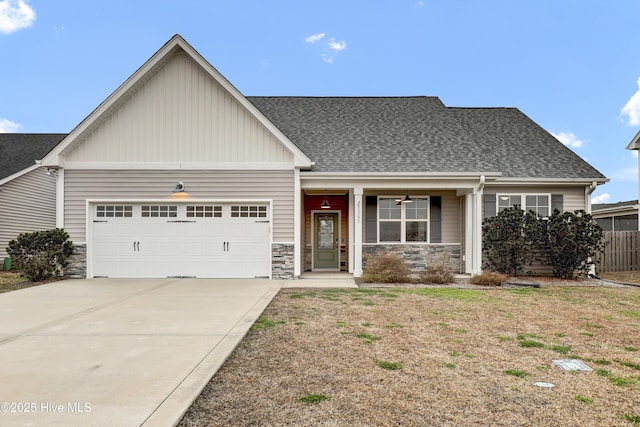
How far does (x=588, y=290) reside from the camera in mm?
9812

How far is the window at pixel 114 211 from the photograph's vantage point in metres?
11.7

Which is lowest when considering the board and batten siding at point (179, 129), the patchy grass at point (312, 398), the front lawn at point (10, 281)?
the front lawn at point (10, 281)

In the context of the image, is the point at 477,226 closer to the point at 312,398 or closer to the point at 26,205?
the point at 312,398

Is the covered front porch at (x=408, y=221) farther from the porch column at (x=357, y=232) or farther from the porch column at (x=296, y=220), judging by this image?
the porch column at (x=296, y=220)

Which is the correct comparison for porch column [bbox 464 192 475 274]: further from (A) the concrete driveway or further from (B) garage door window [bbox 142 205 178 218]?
(B) garage door window [bbox 142 205 178 218]

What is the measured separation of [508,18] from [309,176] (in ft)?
41.6

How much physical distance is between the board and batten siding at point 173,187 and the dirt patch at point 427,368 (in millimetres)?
4514

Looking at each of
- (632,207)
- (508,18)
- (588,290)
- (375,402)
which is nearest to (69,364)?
(375,402)

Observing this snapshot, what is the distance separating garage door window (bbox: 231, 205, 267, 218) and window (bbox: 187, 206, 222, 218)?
45 cm

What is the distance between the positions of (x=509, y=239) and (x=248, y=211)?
805cm

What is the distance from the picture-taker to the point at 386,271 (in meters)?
11.0

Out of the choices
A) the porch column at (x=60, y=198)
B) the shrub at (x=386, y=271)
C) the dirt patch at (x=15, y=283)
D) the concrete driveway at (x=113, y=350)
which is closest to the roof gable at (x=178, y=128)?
the porch column at (x=60, y=198)

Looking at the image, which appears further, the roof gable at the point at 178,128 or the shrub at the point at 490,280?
the roof gable at the point at 178,128

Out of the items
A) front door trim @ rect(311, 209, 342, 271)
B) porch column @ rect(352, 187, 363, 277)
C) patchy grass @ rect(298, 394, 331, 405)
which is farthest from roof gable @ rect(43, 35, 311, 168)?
patchy grass @ rect(298, 394, 331, 405)
